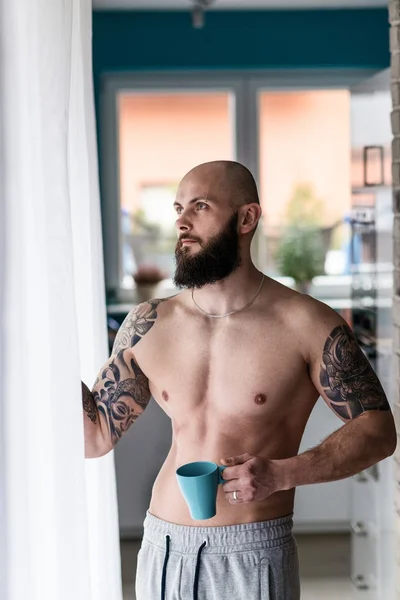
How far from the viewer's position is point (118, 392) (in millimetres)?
1767

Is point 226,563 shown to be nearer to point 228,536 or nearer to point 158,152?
point 228,536

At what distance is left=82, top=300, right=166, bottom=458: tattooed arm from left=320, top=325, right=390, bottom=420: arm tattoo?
380 mm

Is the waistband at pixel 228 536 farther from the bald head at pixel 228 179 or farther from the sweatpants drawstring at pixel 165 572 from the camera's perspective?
the bald head at pixel 228 179

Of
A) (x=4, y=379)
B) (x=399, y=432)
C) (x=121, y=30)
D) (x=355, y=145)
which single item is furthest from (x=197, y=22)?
(x=4, y=379)

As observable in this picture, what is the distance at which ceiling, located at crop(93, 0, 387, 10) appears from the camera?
4.93 metres

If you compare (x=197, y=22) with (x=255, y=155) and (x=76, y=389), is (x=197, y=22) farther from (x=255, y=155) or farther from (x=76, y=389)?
(x=76, y=389)

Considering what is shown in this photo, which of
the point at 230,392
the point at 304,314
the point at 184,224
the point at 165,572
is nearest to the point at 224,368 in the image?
the point at 230,392

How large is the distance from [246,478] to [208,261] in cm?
42

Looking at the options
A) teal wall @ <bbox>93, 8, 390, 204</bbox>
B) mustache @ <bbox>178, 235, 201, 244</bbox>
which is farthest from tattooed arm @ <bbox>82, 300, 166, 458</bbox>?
teal wall @ <bbox>93, 8, 390, 204</bbox>

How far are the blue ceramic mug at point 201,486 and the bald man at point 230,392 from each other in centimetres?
17

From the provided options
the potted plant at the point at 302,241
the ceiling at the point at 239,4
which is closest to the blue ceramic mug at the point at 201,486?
the potted plant at the point at 302,241

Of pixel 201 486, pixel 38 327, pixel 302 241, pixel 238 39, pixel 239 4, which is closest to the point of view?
pixel 38 327

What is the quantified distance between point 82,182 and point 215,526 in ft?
2.26

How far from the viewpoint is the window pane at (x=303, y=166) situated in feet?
17.8
